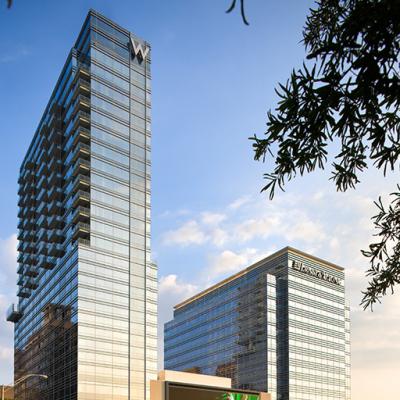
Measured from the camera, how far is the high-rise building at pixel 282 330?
137125 millimetres

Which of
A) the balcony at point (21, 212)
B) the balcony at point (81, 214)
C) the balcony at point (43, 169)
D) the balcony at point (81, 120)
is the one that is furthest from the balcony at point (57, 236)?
the balcony at point (21, 212)

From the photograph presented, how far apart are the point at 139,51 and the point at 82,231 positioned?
125 feet

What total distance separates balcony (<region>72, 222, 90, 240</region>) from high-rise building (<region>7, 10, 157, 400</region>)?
17 cm

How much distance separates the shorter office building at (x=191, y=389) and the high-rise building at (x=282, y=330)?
73.9 m

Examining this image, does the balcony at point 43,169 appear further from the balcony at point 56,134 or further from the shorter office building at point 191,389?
the shorter office building at point 191,389

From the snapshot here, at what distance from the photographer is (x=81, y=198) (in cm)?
9844

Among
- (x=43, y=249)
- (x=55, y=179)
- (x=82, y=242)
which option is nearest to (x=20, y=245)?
(x=43, y=249)

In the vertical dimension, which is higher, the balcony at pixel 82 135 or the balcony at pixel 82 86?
the balcony at pixel 82 86

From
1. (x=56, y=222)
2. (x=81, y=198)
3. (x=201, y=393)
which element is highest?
(x=81, y=198)

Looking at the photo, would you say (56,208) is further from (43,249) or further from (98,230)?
(98,230)

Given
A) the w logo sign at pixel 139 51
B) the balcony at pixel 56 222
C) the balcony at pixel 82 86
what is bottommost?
the balcony at pixel 56 222

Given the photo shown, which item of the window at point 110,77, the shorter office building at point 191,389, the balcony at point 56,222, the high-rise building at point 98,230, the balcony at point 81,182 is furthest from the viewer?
the balcony at point 56,222

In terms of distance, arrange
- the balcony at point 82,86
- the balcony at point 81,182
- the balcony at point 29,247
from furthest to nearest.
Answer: the balcony at point 29,247 → the balcony at point 82,86 → the balcony at point 81,182

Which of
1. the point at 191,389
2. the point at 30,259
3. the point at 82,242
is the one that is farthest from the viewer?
Answer: the point at 30,259
